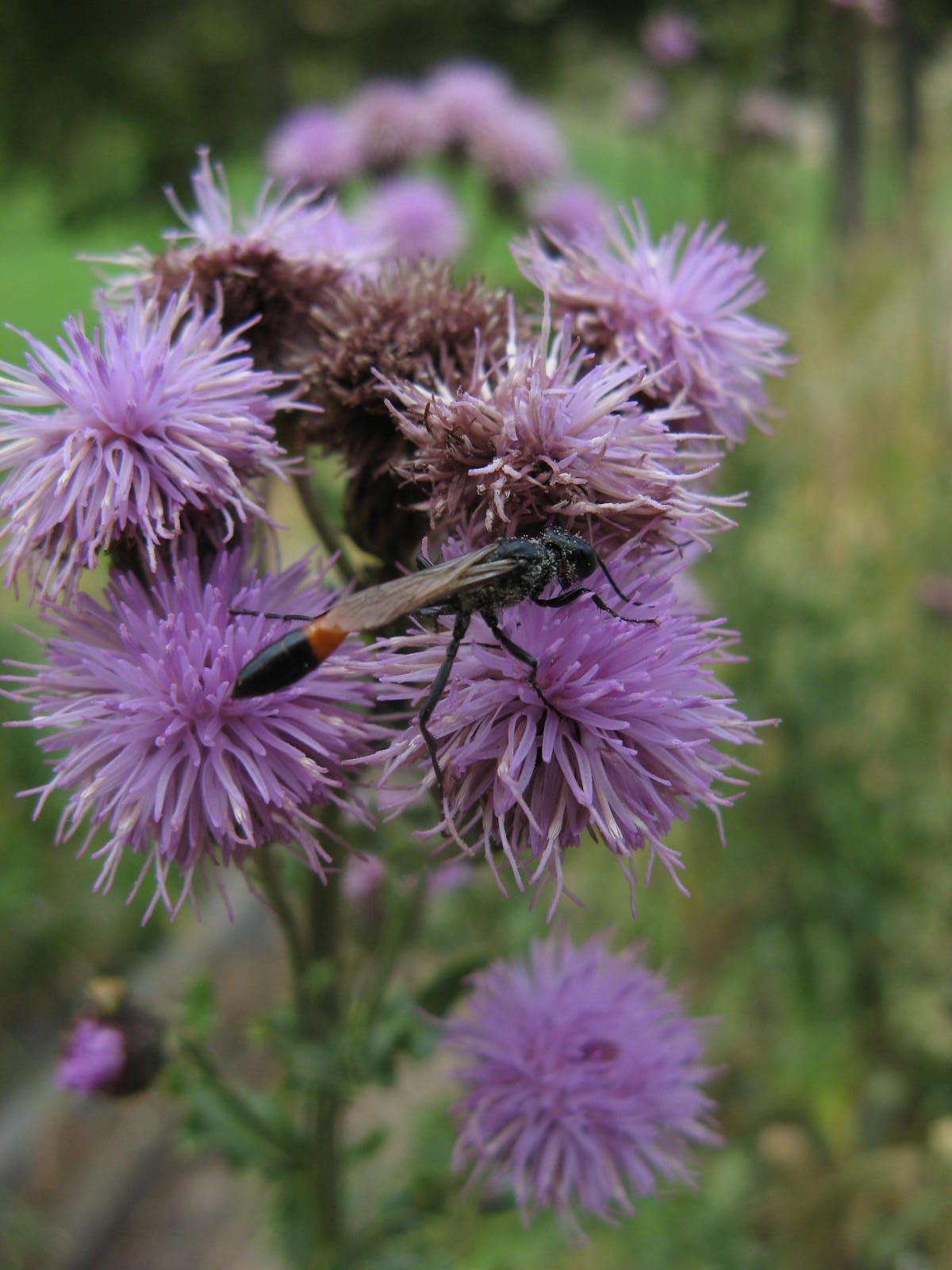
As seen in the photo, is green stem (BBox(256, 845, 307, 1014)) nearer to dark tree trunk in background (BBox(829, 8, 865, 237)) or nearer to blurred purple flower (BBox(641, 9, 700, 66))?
blurred purple flower (BBox(641, 9, 700, 66))

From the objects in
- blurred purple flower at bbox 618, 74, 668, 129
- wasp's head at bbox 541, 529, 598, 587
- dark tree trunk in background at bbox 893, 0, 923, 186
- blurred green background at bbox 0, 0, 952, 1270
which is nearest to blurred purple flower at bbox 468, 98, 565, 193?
blurred green background at bbox 0, 0, 952, 1270

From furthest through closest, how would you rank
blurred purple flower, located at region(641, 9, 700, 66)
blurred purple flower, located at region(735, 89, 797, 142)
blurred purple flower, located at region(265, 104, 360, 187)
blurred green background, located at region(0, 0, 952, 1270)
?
blurred purple flower, located at region(641, 9, 700, 66)
blurred purple flower, located at region(735, 89, 797, 142)
blurred purple flower, located at region(265, 104, 360, 187)
blurred green background, located at region(0, 0, 952, 1270)

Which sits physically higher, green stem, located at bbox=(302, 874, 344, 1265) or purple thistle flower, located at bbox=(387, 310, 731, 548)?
purple thistle flower, located at bbox=(387, 310, 731, 548)

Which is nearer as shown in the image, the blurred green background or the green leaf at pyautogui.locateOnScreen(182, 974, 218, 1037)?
the green leaf at pyautogui.locateOnScreen(182, 974, 218, 1037)

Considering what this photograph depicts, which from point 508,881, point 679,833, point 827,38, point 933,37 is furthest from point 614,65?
point 508,881

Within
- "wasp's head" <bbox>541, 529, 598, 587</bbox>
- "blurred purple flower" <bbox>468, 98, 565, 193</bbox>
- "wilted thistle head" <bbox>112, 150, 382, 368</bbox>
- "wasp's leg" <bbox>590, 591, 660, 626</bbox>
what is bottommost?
"wasp's leg" <bbox>590, 591, 660, 626</bbox>

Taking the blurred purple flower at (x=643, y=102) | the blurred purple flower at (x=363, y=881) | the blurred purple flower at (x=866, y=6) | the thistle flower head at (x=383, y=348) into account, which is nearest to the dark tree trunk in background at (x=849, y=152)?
the blurred purple flower at (x=643, y=102)

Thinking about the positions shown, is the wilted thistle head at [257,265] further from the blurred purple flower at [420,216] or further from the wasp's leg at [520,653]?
the blurred purple flower at [420,216]

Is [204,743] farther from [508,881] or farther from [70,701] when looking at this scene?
[508,881]
